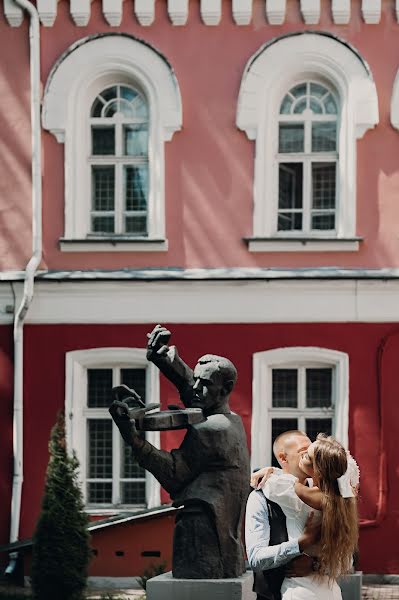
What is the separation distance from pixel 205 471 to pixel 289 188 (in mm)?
9025

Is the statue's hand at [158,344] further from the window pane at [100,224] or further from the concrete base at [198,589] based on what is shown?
the window pane at [100,224]

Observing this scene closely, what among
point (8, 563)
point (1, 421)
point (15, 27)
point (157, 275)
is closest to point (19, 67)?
point (15, 27)

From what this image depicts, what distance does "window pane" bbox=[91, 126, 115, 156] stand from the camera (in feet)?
59.4

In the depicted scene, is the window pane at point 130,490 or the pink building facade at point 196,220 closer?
the pink building facade at point 196,220

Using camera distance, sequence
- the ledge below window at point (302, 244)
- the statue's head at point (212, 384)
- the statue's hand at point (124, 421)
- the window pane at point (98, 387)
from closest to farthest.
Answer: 1. the statue's hand at point (124, 421)
2. the statue's head at point (212, 384)
3. the ledge below window at point (302, 244)
4. the window pane at point (98, 387)

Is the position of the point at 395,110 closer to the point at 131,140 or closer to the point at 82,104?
the point at 131,140

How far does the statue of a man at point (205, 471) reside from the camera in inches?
360

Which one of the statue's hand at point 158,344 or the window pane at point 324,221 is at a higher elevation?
the window pane at point 324,221

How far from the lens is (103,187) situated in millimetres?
18125

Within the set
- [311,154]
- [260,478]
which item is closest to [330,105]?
[311,154]

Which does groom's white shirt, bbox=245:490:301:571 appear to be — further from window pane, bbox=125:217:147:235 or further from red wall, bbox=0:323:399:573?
window pane, bbox=125:217:147:235

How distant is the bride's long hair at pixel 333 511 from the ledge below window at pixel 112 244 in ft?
32.3

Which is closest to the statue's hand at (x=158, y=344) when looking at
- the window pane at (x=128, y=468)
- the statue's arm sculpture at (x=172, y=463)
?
the statue's arm sculpture at (x=172, y=463)

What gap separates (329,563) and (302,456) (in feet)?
1.91
